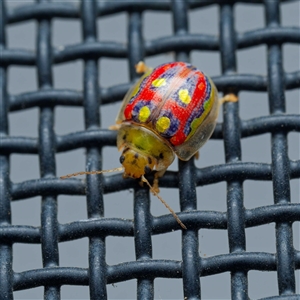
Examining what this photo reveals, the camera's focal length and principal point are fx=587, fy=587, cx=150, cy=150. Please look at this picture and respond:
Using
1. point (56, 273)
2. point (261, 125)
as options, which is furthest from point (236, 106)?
point (56, 273)

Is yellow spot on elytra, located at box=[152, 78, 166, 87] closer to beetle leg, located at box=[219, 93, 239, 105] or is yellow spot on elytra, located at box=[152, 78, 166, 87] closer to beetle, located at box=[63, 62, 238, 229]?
beetle, located at box=[63, 62, 238, 229]

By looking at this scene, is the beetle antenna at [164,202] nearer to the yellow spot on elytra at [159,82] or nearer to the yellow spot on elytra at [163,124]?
the yellow spot on elytra at [163,124]

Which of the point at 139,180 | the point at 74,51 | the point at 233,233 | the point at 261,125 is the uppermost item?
the point at 74,51

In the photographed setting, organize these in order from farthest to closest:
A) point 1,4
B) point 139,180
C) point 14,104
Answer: point 1,4, point 14,104, point 139,180

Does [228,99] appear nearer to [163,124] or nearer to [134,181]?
[163,124]

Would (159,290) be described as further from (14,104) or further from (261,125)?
(14,104)

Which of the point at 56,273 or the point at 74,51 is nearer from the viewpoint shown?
the point at 56,273

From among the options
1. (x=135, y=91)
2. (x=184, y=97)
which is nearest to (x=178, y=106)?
(x=184, y=97)

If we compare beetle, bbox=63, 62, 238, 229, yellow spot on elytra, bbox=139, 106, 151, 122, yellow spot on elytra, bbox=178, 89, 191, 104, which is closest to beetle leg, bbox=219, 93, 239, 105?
beetle, bbox=63, 62, 238, 229
